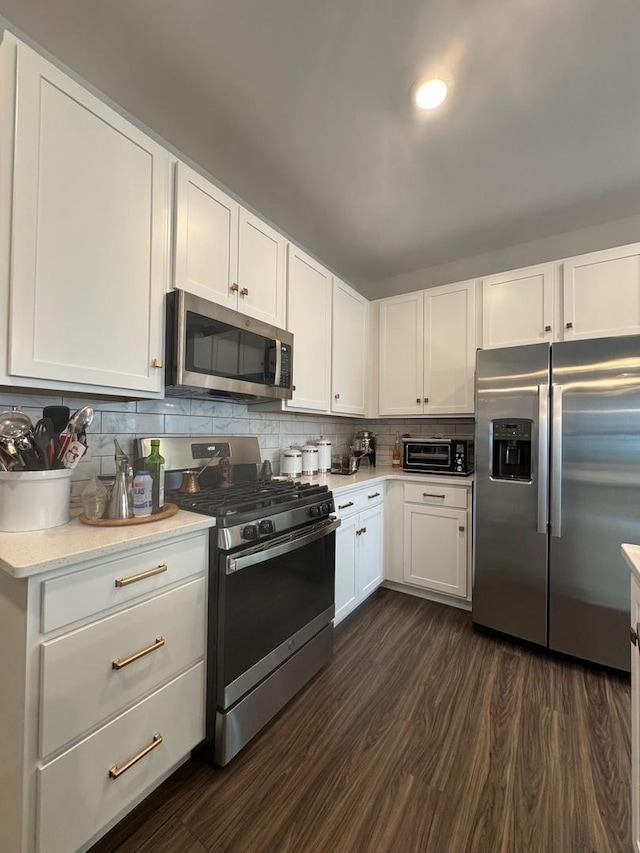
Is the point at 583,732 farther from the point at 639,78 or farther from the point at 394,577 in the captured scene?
the point at 639,78

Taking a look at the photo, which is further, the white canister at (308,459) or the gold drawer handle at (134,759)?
the white canister at (308,459)

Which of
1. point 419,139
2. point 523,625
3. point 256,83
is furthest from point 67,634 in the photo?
point 419,139

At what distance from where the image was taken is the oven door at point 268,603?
1286 mm

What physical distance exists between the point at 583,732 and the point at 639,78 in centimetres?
274

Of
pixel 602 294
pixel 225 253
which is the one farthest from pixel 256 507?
pixel 602 294

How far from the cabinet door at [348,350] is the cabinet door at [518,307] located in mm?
972

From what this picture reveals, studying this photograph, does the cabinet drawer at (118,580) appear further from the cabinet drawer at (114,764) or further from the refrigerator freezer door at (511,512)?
the refrigerator freezer door at (511,512)

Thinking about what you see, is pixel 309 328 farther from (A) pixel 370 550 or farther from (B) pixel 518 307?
(A) pixel 370 550

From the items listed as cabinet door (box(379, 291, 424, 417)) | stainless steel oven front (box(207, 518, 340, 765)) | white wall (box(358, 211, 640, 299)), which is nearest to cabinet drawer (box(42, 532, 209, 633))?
stainless steel oven front (box(207, 518, 340, 765))

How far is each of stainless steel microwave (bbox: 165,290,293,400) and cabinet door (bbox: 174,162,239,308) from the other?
94mm

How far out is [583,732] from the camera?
1504 mm

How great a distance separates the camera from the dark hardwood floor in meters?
1.10

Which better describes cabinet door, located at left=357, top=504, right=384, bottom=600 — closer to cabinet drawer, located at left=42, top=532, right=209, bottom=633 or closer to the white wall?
cabinet drawer, located at left=42, top=532, right=209, bottom=633

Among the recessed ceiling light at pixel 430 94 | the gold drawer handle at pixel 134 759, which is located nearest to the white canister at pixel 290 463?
the gold drawer handle at pixel 134 759
